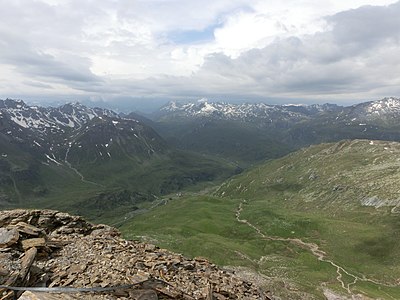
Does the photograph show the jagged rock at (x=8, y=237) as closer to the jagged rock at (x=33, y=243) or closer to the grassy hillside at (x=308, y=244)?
the jagged rock at (x=33, y=243)

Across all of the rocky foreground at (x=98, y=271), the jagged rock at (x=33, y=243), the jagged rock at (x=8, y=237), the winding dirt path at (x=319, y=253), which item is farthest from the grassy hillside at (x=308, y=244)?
the jagged rock at (x=8, y=237)

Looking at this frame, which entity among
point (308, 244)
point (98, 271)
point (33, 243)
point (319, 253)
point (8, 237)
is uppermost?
point (8, 237)

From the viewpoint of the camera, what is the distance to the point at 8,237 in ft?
98.6

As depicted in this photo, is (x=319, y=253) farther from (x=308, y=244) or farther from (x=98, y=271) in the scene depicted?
(x=98, y=271)

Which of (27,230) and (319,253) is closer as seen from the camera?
(27,230)

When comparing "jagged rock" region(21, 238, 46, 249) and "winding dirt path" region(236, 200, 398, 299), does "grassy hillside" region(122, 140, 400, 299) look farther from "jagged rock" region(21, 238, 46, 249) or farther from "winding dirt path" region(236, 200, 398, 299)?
"jagged rock" region(21, 238, 46, 249)

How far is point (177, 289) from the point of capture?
2775 centimetres

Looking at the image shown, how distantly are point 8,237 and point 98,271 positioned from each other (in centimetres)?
932

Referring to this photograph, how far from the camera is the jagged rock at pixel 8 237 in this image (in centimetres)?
2927

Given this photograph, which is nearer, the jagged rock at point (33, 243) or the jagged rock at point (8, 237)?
the jagged rock at point (8, 237)

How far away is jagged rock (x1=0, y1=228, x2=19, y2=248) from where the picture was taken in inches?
1152

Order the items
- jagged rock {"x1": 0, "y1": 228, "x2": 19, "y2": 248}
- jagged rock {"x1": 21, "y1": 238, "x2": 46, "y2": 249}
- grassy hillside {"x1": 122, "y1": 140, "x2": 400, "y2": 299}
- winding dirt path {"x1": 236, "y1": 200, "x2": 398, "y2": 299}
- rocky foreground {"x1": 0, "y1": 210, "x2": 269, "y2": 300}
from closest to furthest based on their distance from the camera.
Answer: rocky foreground {"x1": 0, "y1": 210, "x2": 269, "y2": 300} < jagged rock {"x1": 0, "y1": 228, "x2": 19, "y2": 248} < jagged rock {"x1": 21, "y1": 238, "x2": 46, "y2": 249} < grassy hillside {"x1": 122, "y1": 140, "x2": 400, "y2": 299} < winding dirt path {"x1": 236, "y1": 200, "x2": 398, "y2": 299}

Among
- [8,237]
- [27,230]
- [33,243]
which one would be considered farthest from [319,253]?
[8,237]

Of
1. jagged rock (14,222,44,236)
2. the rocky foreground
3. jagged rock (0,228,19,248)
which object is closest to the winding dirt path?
the rocky foreground
